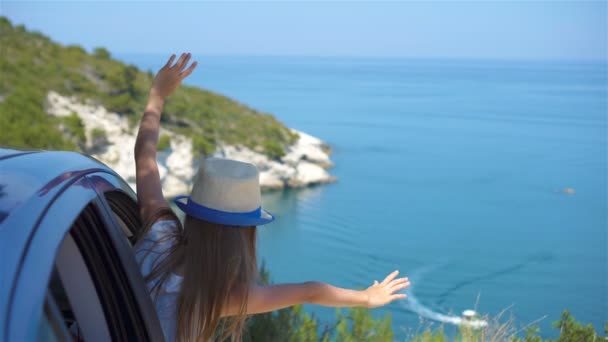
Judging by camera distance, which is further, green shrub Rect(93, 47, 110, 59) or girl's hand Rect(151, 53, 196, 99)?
green shrub Rect(93, 47, 110, 59)

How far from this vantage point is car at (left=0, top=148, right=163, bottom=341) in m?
0.83

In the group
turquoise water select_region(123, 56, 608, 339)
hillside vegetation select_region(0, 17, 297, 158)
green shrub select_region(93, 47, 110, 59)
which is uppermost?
green shrub select_region(93, 47, 110, 59)

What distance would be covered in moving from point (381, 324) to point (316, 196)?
30.2m

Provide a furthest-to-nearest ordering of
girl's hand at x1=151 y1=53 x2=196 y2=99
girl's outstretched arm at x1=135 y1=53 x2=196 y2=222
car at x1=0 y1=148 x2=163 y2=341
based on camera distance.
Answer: girl's hand at x1=151 y1=53 x2=196 y2=99 → girl's outstretched arm at x1=135 y1=53 x2=196 y2=222 → car at x1=0 y1=148 x2=163 y2=341

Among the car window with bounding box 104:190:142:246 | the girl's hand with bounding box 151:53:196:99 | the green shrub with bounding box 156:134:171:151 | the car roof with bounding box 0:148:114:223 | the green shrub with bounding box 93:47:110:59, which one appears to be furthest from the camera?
the green shrub with bounding box 93:47:110:59

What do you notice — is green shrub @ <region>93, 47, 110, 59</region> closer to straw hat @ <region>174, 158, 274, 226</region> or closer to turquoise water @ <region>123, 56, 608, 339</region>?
turquoise water @ <region>123, 56, 608, 339</region>

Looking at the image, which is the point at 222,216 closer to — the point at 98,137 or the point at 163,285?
the point at 163,285

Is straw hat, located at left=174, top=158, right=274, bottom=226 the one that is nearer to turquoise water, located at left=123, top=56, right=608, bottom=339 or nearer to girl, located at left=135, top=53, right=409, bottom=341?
girl, located at left=135, top=53, right=409, bottom=341

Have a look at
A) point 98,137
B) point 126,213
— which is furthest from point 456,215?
point 126,213

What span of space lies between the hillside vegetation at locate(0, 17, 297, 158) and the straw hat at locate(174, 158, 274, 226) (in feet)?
67.6

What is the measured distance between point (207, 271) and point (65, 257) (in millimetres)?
298

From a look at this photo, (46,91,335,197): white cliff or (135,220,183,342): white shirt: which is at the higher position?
(135,220,183,342): white shirt

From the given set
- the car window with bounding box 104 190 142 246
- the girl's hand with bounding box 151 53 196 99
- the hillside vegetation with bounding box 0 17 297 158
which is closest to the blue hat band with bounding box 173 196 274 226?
the car window with bounding box 104 190 142 246

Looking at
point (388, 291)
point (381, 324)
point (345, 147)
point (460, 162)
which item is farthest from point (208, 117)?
point (388, 291)
